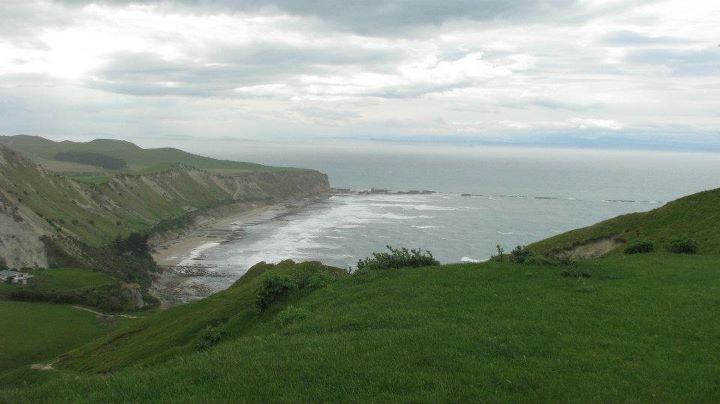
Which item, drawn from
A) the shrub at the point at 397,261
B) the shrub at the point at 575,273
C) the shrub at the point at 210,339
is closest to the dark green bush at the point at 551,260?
the shrub at the point at 575,273

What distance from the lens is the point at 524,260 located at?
2344cm

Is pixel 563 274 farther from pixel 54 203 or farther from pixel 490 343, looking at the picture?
pixel 54 203

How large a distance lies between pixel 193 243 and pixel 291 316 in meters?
117

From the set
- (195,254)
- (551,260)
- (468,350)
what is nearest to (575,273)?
(551,260)

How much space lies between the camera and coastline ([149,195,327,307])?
85812mm

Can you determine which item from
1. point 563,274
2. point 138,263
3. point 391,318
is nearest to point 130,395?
point 391,318

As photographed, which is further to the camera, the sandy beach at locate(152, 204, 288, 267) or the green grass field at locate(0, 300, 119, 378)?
the sandy beach at locate(152, 204, 288, 267)

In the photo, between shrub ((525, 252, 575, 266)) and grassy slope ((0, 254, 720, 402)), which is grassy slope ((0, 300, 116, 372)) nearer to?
grassy slope ((0, 254, 720, 402))

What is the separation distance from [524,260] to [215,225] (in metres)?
141

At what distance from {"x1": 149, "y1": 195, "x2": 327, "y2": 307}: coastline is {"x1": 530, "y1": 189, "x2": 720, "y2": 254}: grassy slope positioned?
57.0m

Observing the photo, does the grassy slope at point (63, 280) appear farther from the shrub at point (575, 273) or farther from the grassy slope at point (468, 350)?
the shrub at point (575, 273)

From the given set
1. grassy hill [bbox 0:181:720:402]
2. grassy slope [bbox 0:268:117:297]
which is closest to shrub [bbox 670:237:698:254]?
grassy hill [bbox 0:181:720:402]

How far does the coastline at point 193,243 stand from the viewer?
282 ft

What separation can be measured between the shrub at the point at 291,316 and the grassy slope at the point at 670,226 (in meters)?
21.7
